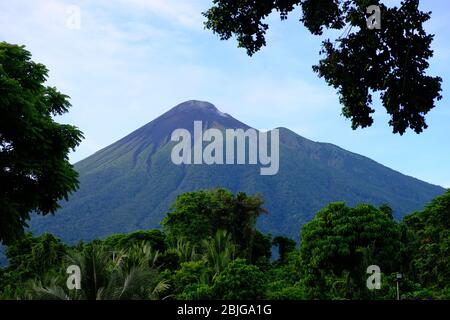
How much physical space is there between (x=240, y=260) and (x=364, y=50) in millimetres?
21480

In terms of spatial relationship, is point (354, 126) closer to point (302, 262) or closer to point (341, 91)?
point (341, 91)

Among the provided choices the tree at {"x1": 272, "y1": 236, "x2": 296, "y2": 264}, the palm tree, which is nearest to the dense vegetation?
the palm tree

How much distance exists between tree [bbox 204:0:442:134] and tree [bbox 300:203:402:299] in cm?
2588

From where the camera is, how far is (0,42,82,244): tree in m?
20.7

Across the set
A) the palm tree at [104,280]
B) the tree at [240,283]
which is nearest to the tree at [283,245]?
the tree at [240,283]

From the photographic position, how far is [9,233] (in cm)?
2091

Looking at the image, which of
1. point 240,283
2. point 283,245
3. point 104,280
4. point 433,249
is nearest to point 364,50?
point 104,280

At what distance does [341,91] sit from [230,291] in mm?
19686

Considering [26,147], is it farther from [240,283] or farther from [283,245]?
[283,245]

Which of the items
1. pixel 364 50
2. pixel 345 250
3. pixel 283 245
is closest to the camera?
pixel 364 50

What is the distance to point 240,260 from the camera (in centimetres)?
3266

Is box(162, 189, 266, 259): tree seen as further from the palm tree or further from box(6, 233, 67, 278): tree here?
the palm tree

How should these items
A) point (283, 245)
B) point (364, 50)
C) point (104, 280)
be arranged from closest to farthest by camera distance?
point (364, 50), point (104, 280), point (283, 245)
